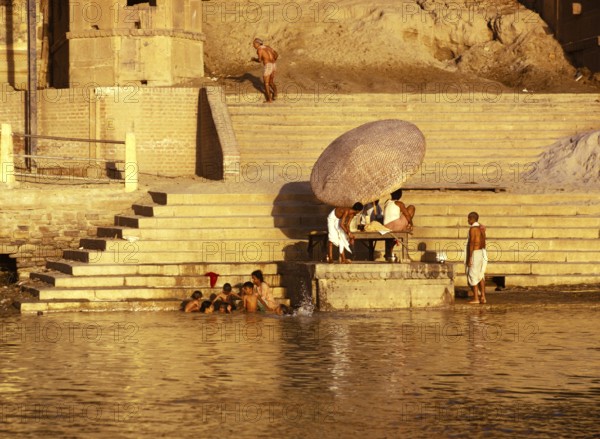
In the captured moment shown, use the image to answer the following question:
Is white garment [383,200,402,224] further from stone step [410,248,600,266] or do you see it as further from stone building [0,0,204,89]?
stone building [0,0,204,89]

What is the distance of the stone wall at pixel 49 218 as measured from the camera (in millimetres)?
19031

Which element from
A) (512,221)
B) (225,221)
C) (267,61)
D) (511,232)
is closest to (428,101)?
(267,61)

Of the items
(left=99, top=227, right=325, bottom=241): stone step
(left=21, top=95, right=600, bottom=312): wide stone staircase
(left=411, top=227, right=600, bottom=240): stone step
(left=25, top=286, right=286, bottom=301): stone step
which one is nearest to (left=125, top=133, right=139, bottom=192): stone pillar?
(left=21, top=95, right=600, bottom=312): wide stone staircase

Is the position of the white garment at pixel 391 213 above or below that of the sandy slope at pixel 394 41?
below

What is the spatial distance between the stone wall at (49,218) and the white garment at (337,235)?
4628 millimetres

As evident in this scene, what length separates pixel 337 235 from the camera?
52.2 ft

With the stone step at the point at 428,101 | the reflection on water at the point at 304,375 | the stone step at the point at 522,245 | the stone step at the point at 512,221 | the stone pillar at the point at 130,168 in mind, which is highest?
the stone step at the point at 428,101

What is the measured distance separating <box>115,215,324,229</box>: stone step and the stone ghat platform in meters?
2.36

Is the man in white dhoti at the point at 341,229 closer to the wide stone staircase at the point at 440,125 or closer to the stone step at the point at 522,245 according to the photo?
the stone step at the point at 522,245

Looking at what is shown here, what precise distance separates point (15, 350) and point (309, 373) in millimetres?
3080

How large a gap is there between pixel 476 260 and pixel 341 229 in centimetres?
169

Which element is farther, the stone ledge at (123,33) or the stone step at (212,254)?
the stone ledge at (123,33)

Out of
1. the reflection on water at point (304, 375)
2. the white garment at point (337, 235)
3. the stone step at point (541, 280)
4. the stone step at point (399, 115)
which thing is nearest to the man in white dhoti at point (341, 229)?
the white garment at point (337, 235)

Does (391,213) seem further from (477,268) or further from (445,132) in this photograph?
(445,132)
